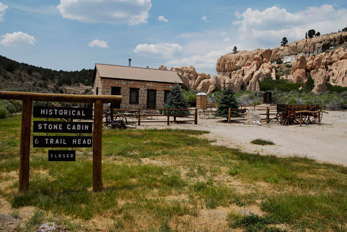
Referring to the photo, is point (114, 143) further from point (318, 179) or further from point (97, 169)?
point (318, 179)

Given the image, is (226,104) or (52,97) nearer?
(52,97)

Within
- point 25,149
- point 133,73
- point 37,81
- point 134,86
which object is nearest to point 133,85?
point 134,86

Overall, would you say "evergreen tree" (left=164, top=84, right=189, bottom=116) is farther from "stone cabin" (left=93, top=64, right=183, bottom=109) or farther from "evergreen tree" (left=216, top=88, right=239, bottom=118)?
"stone cabin" (left=93, top=64, right=183, bottom=109)

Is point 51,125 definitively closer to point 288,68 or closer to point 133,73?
point 133,73

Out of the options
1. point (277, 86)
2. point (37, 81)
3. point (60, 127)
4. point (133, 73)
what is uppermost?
point (277, 86)

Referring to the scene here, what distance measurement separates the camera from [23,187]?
4559mm

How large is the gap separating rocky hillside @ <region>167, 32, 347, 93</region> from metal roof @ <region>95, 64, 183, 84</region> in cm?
3881

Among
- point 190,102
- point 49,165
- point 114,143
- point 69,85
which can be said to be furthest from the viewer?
point 69,85

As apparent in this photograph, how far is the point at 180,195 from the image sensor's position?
4.75 metres

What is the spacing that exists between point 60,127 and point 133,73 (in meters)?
21.2

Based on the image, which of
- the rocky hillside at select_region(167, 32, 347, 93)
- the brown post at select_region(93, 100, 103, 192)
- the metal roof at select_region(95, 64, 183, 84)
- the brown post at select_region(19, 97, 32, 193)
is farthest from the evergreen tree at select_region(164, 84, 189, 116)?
the rocky hillside at select_region(167, 32, 347, 93)

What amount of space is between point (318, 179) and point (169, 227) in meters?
4.07

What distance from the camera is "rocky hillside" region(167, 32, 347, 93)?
229 ft

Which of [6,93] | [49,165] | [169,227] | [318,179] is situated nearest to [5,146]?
[49,165]
